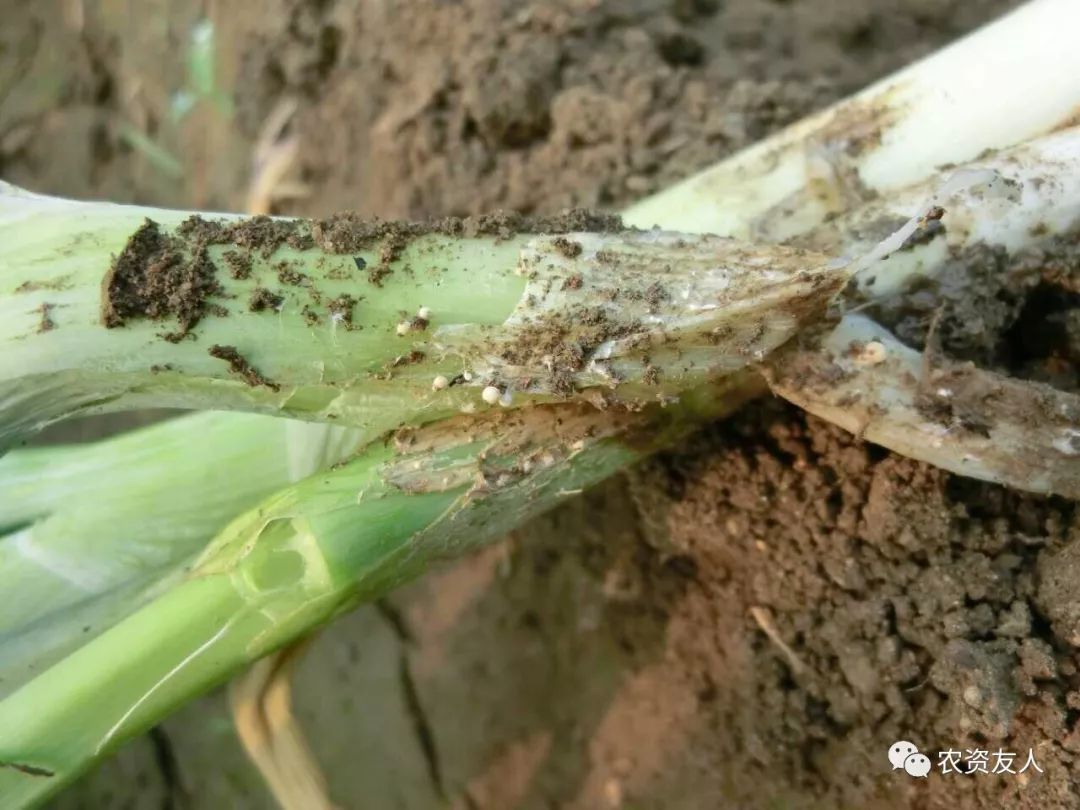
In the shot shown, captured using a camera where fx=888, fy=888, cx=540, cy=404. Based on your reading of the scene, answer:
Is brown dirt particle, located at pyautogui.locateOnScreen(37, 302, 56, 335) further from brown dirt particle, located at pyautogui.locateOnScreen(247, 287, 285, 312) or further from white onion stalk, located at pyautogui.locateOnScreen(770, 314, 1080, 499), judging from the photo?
white onion stalk, located at pyautogui.locateOnScreen(770, 314, 1080, 499)

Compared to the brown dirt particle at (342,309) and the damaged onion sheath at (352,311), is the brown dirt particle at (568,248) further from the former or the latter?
the brown dirt particle at (342,309)

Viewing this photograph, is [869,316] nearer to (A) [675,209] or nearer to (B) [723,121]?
(A) [675,209]

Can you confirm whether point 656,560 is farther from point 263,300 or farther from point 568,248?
point 263,300

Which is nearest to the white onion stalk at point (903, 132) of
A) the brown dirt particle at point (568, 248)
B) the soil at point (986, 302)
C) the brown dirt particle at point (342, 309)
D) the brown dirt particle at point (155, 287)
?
the soil at point (986, 302)

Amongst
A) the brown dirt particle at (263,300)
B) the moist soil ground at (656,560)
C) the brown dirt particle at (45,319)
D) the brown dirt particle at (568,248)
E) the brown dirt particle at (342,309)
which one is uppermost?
the brown dirt particle at (45,319)

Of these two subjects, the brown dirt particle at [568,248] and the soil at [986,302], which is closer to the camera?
the brown dirt particle at [568,248]

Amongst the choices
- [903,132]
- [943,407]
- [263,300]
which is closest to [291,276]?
[263,300]

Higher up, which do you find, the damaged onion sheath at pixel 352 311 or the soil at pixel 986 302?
the damaged onion sheath at pixel 352 311
